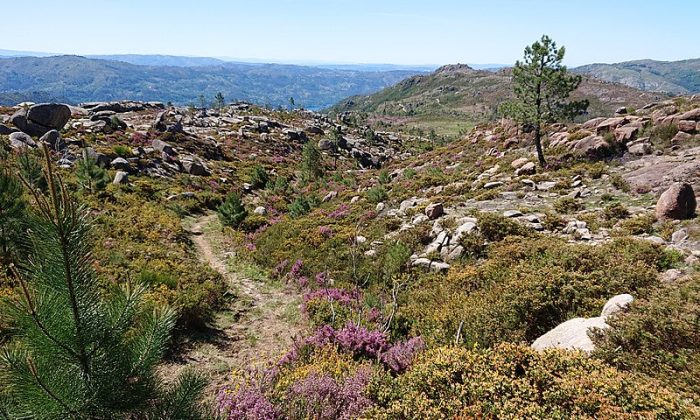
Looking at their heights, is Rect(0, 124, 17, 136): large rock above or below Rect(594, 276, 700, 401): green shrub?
above

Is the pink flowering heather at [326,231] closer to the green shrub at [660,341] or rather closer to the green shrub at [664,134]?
the green shrub at [660,341]

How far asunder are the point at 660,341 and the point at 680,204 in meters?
9.30

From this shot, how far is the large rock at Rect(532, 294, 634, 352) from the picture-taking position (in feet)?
24.5

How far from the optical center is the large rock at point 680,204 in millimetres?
12820

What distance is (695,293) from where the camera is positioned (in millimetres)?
7359

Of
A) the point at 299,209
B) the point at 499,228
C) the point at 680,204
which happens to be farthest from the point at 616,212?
the point at 299,209

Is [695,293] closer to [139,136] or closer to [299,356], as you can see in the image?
[299,356]

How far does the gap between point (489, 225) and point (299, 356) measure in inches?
397

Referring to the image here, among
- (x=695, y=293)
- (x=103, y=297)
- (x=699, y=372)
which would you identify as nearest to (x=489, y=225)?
(x=695, y=293)

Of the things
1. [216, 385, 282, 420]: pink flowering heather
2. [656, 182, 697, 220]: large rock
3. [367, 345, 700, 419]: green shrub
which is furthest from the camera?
[656, 182, 697, 220]: large rock

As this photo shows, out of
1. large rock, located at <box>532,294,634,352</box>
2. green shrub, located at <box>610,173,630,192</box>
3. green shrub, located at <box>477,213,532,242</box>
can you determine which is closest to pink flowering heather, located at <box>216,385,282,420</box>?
large rock, located at <box>532,294,634,352</box>

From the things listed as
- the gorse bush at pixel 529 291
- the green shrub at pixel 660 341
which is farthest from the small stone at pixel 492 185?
the green shrub at pixel 660 341

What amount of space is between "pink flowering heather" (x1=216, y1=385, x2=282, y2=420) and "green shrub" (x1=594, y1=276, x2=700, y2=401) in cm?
618

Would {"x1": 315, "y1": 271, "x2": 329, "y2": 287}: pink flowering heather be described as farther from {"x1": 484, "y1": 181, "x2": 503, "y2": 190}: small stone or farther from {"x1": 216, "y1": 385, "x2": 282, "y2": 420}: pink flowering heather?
{"x1": 484, "y1": 181, "x2": 503, "y2": 190}: small stone
